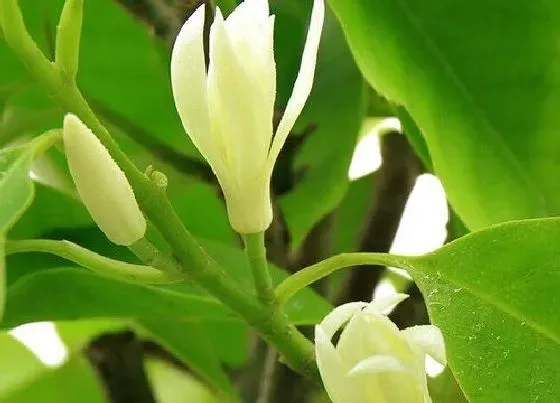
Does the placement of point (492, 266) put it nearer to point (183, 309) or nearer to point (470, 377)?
point (470, 377)

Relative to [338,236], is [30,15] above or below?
above

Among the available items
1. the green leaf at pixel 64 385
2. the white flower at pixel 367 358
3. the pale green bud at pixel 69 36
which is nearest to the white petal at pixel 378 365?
the white flower at pixel 367 358

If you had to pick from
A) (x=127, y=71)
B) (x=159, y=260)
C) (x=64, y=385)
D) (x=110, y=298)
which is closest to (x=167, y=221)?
(x=159, y=260)

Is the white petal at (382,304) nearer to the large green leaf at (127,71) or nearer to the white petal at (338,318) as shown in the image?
the white petal at (338,318)

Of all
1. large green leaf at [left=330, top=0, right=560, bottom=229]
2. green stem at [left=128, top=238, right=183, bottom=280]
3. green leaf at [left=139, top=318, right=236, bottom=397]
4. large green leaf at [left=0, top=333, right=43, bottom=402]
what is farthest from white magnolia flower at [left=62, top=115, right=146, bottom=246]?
large green leaf at [left=0, top=333, right=43, bottom=402]

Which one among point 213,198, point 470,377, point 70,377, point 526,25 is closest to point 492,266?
point 470,377
